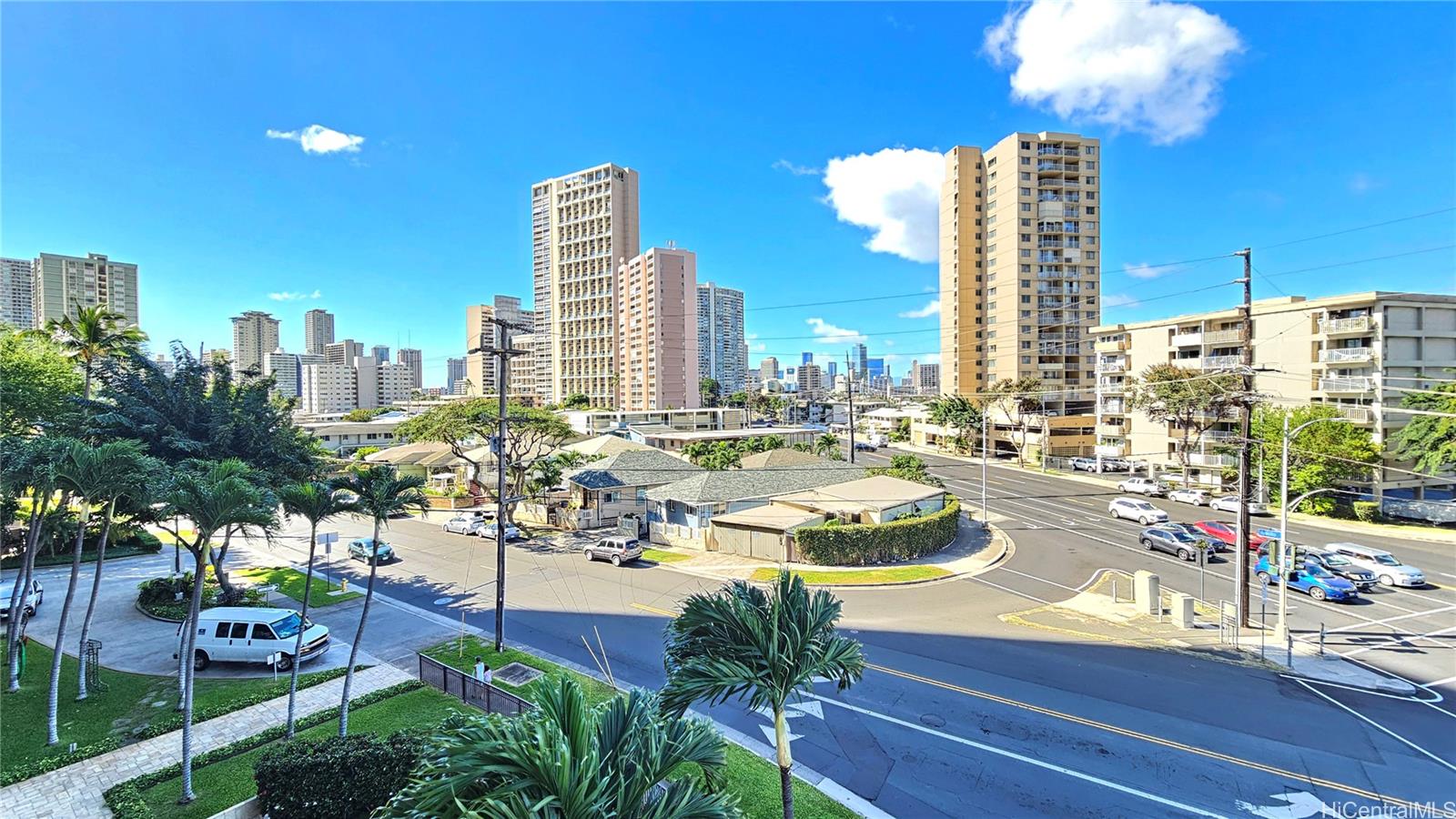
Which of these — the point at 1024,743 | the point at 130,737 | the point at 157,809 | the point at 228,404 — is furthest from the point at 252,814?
the point at 228,404

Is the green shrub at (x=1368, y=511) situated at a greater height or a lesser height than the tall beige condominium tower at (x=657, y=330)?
lesser

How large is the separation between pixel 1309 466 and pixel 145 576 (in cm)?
6085

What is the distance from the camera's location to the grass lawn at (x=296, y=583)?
73.4 ft

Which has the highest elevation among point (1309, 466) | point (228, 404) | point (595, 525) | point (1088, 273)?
point (1088, 273)

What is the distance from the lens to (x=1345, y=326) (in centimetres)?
3994

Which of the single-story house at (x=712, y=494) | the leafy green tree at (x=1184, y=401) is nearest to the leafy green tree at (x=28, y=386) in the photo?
the single-story house at (x=712, y=494)

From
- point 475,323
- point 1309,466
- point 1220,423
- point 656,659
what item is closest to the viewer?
point 656,659

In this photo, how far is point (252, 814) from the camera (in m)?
9.49

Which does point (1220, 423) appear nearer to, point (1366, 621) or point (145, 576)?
point (1366, 621)

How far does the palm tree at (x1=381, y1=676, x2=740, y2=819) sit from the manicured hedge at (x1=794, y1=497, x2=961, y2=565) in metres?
21.7

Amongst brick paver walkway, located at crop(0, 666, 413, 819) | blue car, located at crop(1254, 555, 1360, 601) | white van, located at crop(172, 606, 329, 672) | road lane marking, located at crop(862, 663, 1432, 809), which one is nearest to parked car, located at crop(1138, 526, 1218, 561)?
blue car, located at crop(1254, 555, 1360, 601)

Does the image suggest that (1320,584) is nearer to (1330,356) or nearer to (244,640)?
(1330,356)

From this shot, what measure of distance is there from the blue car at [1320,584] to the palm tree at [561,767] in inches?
972

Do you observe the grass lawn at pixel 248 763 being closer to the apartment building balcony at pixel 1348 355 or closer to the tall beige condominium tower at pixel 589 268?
the apartment building balcony at pixel 1348 355
